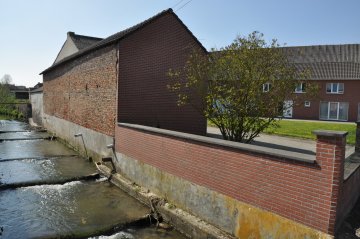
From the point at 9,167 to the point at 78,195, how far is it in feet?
17.6

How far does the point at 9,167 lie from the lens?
A: 13516 millimetres

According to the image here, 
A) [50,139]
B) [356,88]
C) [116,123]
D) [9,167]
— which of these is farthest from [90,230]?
[356,88]

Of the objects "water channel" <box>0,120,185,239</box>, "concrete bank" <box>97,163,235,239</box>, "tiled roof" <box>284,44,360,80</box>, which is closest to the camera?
"concrete bank" <box>97,163,235,239</box>

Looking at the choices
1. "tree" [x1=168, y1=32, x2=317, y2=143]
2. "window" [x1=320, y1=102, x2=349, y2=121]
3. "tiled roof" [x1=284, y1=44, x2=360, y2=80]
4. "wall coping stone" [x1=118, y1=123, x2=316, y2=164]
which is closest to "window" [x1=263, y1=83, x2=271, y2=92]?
"tree" [x1=168, y1=32, x2=317, y2=143]

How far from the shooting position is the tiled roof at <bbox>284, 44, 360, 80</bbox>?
33.5 meters

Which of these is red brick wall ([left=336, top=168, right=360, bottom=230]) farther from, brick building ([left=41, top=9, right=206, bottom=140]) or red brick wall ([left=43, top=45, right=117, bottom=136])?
red brick wall ([left=43, top=45, right=117, bottom=136])

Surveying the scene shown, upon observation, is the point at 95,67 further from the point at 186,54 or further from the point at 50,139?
the point at 50,139

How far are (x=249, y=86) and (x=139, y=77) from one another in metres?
4.89

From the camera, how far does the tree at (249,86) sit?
944 cm

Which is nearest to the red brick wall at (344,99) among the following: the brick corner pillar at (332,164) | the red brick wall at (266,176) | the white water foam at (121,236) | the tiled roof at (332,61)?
the tiled roof at (332,61)

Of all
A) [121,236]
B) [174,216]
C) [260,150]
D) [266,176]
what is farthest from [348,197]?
[121,236]

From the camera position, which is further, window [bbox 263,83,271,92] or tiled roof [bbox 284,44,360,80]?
tiled roof [bbox 284,44,360,80]

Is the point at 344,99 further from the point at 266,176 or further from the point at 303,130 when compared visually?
the point at 266,176

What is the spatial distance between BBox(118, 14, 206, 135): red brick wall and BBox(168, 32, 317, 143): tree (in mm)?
3204
